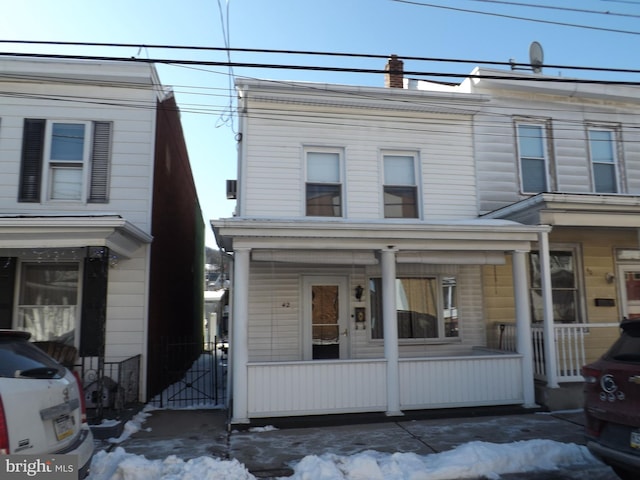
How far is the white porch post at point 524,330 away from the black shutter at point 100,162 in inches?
303

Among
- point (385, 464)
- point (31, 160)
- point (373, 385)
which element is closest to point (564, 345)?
point (373, 385)

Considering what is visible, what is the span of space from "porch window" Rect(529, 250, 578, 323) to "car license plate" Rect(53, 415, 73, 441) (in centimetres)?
894

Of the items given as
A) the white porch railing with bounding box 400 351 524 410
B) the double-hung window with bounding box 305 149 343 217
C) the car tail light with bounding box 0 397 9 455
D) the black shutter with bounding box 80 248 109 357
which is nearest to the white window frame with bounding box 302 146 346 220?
the double-hung window with bounding box 305 149 343 217

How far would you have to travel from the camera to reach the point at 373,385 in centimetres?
779

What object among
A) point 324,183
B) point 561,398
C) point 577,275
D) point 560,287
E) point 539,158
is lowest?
point 561,398

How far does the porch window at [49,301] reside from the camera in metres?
8.84

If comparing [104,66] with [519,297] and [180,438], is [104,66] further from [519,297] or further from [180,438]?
[519,297]

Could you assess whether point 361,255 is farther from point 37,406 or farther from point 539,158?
point 37,406

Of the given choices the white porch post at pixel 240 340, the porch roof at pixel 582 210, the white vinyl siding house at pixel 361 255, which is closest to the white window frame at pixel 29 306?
the white vinyl siding house at pixel 361 255

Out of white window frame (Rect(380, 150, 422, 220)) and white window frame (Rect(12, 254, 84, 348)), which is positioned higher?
white window frame (Rect(380, 150, 422, 220))

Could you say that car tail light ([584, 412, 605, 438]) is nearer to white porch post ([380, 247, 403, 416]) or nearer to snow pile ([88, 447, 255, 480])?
white porch post ([380, 247, 403, 416])

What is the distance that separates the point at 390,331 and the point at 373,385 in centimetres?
90

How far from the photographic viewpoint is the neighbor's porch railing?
28.3 feet

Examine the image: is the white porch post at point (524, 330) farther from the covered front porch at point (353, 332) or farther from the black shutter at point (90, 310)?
the black shutter at point (90, 310)
